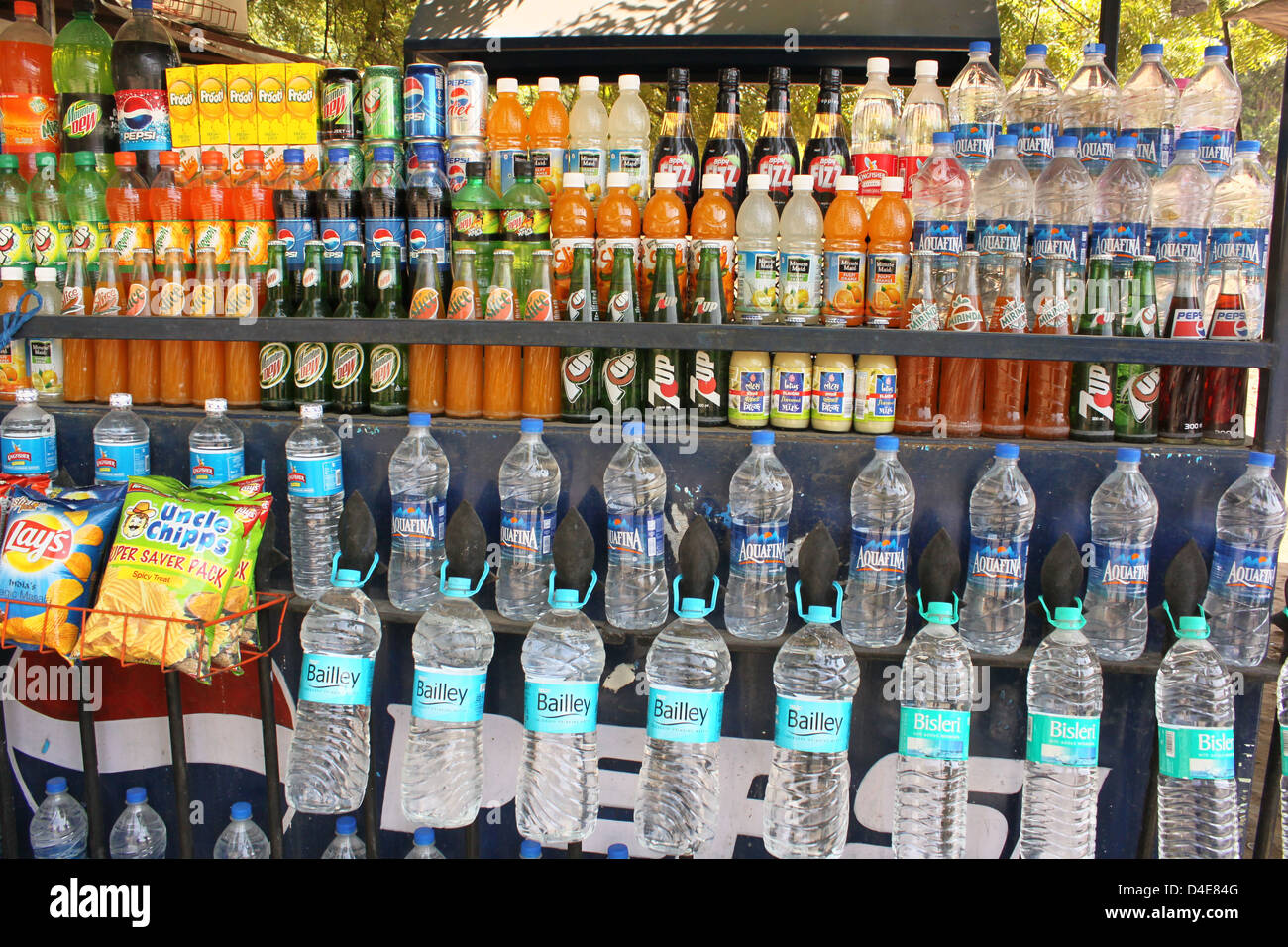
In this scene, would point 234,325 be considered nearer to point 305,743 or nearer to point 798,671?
point 305,743

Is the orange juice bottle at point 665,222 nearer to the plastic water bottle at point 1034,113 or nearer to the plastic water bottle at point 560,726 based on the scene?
the plastic water bottle at point 560,726

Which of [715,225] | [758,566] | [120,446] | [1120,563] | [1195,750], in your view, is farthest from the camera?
[120,446]

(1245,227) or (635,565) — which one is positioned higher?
(1245,227)

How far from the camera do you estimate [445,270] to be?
2545mm

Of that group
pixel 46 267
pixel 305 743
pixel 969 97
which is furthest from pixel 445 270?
pixel 969 97

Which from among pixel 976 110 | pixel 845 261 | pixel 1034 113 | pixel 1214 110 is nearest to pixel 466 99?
pixel 845 261

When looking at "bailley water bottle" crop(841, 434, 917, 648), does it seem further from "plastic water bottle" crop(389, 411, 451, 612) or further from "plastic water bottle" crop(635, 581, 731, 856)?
"plastic water bottle" crop(389, 411, 451, 612)

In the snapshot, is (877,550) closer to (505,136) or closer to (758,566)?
(758,566)

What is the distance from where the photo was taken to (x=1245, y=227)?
7.43 feet

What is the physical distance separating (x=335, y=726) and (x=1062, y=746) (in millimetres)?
1784

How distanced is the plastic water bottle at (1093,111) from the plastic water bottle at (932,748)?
4.09 feet

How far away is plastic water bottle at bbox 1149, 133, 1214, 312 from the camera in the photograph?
→ 2244 mm

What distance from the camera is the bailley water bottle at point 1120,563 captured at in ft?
6.92
